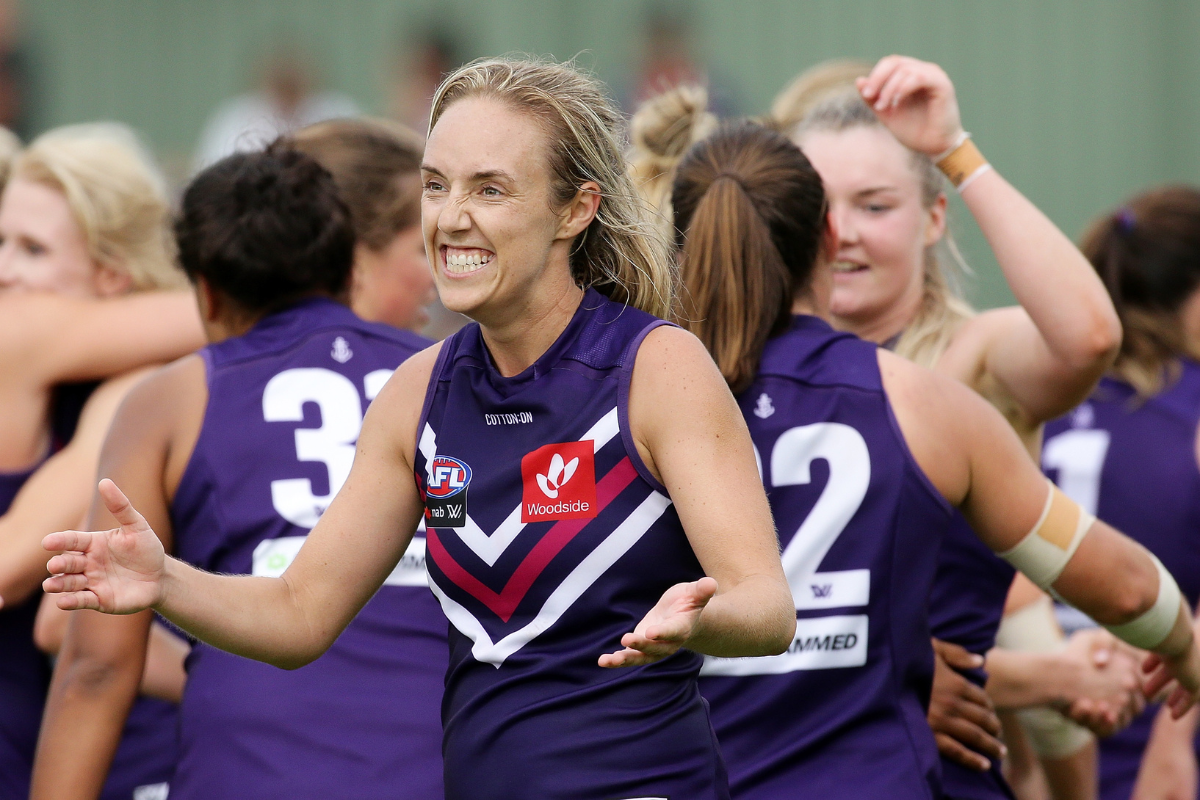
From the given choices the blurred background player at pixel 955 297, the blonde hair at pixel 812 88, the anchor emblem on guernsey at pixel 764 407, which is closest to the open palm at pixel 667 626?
the anchor emblem on guernsey at pixel 764 407

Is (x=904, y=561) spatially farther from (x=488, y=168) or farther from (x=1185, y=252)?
(x=1185, y=252)

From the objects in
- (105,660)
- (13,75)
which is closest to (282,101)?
(13,75)

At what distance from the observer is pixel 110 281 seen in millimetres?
3875

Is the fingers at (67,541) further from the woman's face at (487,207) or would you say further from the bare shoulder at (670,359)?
the bare shoulder at (670,359)

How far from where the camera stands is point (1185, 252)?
4387mm

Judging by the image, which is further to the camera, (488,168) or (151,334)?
(151,334)

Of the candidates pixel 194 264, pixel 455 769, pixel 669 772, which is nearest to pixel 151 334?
pixel 194 264

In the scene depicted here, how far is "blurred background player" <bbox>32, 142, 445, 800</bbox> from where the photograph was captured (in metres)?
2.68

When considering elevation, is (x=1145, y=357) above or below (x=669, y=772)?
below

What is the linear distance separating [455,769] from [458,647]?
18 centimetres

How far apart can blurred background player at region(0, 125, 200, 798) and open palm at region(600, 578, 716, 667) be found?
191cm

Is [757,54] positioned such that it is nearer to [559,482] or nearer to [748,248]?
[748,248]

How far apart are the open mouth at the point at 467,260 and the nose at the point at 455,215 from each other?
0.04 m

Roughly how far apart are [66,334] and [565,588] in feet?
6.18
